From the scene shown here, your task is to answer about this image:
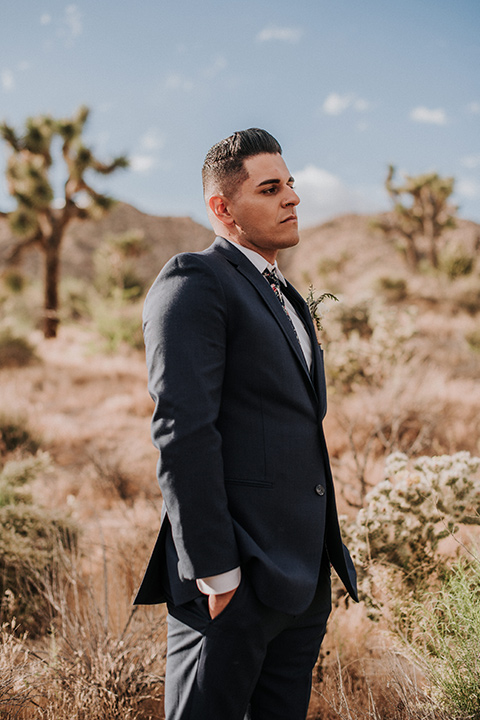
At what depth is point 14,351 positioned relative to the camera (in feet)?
39.1

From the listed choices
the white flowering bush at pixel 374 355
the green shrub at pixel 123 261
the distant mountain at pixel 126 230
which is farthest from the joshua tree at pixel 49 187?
the distant mountain at pixel 126 230

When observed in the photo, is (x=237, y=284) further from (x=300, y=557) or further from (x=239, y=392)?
(x=300, y=557)

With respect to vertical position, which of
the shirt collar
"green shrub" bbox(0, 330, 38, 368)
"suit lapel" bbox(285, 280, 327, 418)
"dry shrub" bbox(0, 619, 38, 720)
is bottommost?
"dry shrub" bbox(0, 619, 38, 720)

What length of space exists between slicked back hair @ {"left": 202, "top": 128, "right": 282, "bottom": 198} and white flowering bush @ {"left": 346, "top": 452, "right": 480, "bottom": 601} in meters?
1.76

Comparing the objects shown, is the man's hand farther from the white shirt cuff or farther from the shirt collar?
the shirt collar

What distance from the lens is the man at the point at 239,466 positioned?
1321mm

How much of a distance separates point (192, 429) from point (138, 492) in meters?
4.51

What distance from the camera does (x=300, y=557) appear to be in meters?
1.50

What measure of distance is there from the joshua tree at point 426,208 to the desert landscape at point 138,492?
22.2ft

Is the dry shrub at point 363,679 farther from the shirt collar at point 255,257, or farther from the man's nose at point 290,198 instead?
the man's nose at point 290,198

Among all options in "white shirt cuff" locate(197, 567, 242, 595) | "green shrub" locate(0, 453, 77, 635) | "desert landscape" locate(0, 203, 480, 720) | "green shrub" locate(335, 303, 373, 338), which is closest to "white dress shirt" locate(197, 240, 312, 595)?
"white shirt cuff" locate(197, 567, 242, 595)

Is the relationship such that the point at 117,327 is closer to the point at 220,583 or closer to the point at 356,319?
the point at 356,319

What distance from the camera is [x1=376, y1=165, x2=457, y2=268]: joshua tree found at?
72.9 ft

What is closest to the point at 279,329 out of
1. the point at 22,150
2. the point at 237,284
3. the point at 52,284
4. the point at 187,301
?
the point at 237,284
